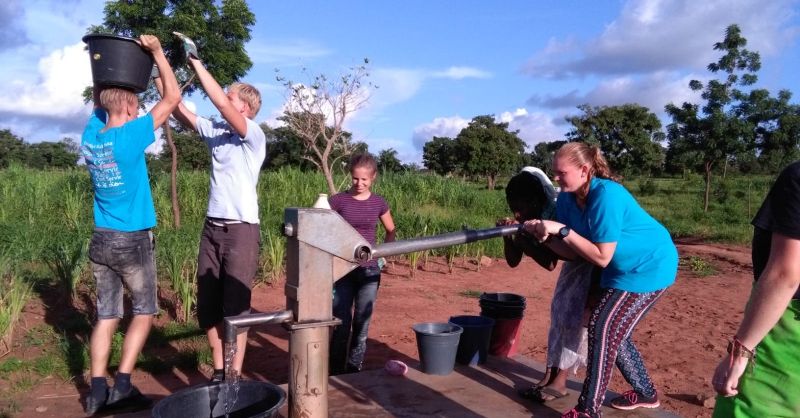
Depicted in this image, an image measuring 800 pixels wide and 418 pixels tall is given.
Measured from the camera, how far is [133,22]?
7.20 meters

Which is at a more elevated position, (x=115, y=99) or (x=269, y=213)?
(x=115, y=99)

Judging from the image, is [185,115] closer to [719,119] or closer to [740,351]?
[740,351]

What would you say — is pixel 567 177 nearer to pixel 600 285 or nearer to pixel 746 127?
pixel 600 285

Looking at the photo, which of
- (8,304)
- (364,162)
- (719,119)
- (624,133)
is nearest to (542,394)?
(364,162)

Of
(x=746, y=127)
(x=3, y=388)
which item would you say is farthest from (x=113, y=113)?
(x=746, y=127)

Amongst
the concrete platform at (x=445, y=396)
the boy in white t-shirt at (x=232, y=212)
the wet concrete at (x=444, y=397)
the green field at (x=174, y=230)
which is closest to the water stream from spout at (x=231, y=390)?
the wet concrete at (x=444, y=397)

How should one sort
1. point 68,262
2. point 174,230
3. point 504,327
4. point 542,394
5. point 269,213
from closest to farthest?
point 542,394, point 504,327, point 68,262, point 174,230, point 269,213

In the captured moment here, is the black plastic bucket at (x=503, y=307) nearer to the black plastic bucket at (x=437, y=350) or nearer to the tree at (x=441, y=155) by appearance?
the black plastic bucket at (x=437, y=350)

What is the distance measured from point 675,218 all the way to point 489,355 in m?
12.8

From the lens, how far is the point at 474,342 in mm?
3801

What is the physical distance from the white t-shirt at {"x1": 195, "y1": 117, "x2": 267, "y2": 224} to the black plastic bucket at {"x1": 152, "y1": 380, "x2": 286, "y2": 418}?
1.23 meters

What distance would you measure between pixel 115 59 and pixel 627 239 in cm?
238

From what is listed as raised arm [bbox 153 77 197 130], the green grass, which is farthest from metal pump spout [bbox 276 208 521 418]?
the green grass

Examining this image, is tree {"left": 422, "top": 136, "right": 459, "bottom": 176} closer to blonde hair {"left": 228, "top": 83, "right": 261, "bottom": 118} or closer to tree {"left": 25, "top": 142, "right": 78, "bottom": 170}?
tree {"left": 25, "top": 142, "right": 78, "bottom": 170}
